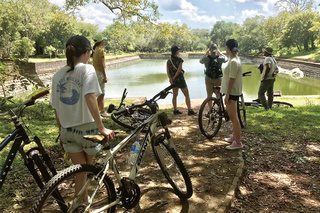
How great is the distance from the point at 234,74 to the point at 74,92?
245 cm

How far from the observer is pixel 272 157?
374 cm

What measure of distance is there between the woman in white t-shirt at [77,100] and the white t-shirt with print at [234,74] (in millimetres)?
2280

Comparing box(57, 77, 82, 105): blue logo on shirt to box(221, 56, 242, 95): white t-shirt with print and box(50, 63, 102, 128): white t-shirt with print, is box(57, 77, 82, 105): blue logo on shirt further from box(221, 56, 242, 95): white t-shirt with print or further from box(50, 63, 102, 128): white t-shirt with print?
box(221, 56, 242, 95): white t-shirt with print

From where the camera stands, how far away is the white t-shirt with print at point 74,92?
191 cm

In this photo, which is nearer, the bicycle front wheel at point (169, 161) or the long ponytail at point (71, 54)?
the long ponytail at point (71, 54)

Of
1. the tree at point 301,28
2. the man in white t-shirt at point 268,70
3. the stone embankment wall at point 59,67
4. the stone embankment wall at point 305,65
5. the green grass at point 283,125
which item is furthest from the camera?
the tree at point 301,28

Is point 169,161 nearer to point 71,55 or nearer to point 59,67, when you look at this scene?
point 71,55

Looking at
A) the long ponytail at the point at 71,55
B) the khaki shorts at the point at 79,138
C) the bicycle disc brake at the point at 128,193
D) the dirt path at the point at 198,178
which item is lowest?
the dirt path at the point at 198,178

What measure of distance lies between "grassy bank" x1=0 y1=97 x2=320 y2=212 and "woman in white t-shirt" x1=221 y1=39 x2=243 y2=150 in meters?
0.43

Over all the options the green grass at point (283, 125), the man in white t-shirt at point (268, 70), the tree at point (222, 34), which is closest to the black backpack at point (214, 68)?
the green grass at point (283, 125)

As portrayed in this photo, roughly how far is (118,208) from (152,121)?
975 millimetres

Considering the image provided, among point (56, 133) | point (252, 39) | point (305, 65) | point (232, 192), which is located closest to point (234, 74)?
point (232, 192)

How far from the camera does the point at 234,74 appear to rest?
11.8 feet

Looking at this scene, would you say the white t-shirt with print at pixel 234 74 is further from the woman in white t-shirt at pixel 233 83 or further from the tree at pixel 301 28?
the tree at pixel 301 28
